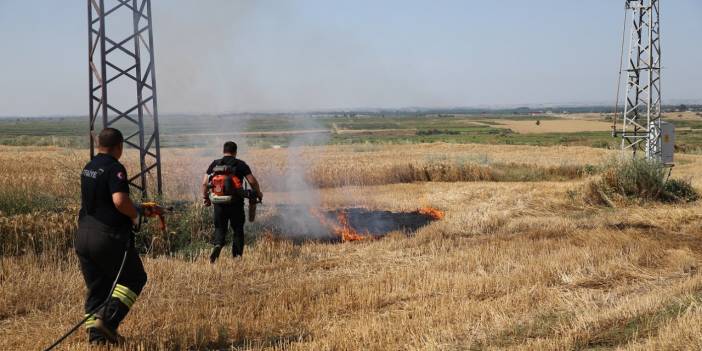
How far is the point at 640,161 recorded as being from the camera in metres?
17.1

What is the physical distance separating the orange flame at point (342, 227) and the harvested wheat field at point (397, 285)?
21.5 inches

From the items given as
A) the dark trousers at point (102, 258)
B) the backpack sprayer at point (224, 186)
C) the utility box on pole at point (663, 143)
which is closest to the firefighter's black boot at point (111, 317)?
the dark trousers at point (102, 258)

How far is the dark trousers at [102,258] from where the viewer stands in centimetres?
500

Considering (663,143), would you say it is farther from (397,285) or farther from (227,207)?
(227,207)

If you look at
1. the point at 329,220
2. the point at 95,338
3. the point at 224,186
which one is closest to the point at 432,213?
the point at 329,220

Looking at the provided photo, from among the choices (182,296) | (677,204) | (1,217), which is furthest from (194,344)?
(677,204)

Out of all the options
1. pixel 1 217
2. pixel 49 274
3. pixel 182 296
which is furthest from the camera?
pixel 1 217

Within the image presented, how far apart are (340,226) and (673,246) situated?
6.59 metres

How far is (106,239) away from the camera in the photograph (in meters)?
4.99

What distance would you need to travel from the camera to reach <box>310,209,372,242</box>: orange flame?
11.9 metres

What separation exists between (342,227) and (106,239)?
836 cm

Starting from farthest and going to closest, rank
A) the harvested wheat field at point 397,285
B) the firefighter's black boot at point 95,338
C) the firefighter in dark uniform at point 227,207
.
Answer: the firefighter in dark uniform at point 227,207, the harvested wheat field at point 397,285, the firefighter's black boot at point 95,338

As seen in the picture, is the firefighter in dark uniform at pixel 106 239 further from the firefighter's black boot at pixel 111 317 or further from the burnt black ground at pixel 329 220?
the burnt black ground at pixel 329 220

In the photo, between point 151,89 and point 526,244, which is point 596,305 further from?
point 151,89
